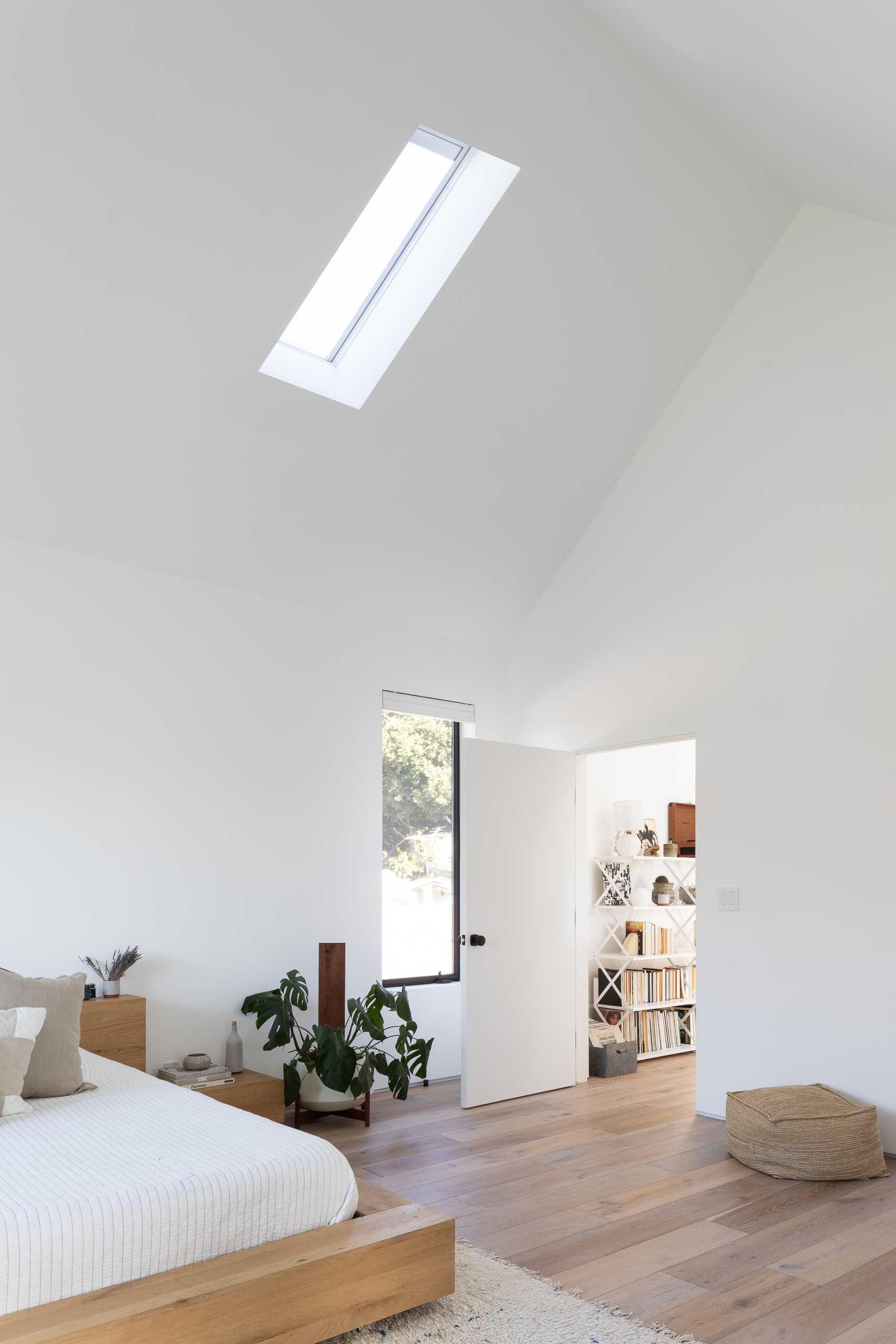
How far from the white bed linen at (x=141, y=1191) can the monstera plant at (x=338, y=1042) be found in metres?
1.52

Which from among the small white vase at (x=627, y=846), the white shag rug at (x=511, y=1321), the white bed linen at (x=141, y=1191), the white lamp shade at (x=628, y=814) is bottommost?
the white shag rug at (x=511, y=1321)

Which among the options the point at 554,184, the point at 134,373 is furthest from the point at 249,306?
the point at 554,184

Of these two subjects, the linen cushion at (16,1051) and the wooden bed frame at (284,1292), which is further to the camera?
the linen cushion at (16,1051)

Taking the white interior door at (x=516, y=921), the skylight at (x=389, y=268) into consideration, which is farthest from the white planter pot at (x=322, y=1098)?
the skylight at (x=389, y=268)

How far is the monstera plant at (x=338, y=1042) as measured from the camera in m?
4.61

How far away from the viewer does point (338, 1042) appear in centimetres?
463

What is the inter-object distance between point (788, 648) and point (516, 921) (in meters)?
2.01

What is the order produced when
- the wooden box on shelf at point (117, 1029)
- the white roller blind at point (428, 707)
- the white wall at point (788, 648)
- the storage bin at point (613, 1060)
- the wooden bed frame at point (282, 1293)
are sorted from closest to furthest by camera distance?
the wooden bed frame at point (282, 1293)
the wooden box on shelf at point (117, 1029)
the white wall at point (788, 648)
the white roller blind at point (428, 707)
the storage bin at point (613, 1060)

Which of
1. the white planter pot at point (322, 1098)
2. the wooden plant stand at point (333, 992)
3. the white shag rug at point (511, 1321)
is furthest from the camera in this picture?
the wooden plant stand at point (333, 992)

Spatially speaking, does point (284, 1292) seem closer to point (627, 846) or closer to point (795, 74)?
point (795, 74)

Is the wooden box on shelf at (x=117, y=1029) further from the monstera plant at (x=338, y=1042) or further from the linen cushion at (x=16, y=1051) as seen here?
the linen cushion at (x=16, y=1051)

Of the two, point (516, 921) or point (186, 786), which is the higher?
point (186, 786)

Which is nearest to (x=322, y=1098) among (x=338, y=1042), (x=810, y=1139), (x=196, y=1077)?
(x=338, y=1042)

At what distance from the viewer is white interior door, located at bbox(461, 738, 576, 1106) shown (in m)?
5.26
